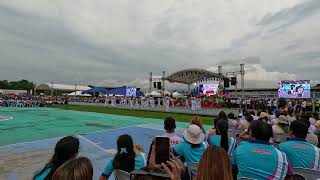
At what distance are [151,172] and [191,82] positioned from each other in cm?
5085

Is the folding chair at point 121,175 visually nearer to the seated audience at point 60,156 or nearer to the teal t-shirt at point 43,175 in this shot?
the seated audience at point 60,156

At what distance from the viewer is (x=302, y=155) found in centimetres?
432

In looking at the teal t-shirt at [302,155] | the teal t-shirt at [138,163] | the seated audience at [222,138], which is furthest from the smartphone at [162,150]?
the seated audience at [222,138]

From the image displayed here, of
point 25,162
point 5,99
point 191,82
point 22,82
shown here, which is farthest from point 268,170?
point 22,82

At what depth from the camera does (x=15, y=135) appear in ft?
54.4

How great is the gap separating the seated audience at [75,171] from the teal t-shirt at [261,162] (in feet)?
7.06

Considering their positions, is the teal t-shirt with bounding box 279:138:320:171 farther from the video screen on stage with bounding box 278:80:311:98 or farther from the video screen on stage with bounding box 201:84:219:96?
the video screen on stage with bounding box 201:84:219:96

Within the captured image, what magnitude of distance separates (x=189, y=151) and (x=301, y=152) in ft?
5.14

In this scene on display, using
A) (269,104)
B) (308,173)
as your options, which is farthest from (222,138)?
(269,104)

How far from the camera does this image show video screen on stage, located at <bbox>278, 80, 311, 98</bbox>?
3366 cm

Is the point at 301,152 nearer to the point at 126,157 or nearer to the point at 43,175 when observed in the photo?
the point at 126,157

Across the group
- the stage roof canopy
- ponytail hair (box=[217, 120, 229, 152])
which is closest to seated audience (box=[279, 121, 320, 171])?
ponytail hair (box=[217, 120, 229, 152])

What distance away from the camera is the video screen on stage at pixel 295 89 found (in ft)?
110

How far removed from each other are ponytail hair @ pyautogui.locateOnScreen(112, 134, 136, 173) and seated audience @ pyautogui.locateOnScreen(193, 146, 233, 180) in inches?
64.8
